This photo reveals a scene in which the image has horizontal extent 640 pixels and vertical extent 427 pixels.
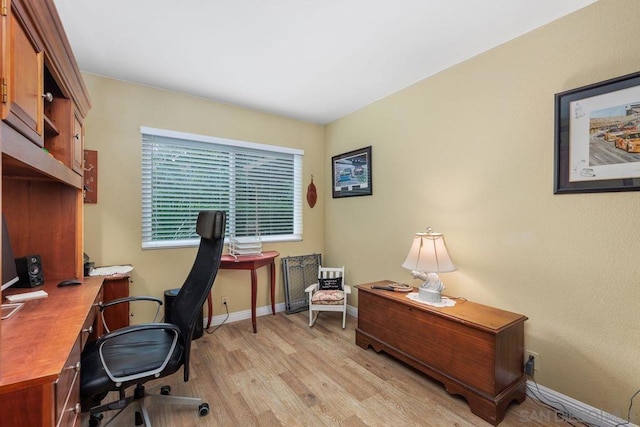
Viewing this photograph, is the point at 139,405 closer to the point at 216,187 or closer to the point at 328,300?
the point at 328,300

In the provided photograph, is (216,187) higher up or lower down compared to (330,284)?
higher up

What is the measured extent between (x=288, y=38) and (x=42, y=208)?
7.00 ft

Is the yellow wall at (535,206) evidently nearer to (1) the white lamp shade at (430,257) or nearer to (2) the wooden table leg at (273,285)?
(1) the white lamp shade at (430,257)

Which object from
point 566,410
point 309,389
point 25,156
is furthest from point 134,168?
point 566,410

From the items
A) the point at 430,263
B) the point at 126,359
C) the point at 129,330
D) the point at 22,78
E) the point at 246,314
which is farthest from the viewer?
the point at 246,314

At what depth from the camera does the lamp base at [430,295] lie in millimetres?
2256

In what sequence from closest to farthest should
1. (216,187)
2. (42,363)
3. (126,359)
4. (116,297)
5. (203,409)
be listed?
1. (42,363)
2. (126,359)
3. (203,409)
4. (116,297)
5. (216,187)

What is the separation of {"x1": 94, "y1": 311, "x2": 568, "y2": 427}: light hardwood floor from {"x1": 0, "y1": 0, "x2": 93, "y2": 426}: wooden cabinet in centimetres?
95

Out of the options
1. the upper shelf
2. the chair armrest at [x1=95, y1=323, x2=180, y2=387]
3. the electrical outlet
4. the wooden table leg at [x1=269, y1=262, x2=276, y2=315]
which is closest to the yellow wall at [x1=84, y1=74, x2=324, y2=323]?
the wooden table leg at [x1=269, y1=262, x2=276, y2=315]

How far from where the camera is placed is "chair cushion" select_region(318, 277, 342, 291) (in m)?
3.37

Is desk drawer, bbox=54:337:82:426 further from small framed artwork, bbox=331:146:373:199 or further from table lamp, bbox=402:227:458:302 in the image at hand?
small framed artwork, bbox=331:146:373:199

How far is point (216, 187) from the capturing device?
330 cm

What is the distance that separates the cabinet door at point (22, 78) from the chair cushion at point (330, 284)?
2.70 metres

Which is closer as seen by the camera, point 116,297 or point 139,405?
point 139,405
